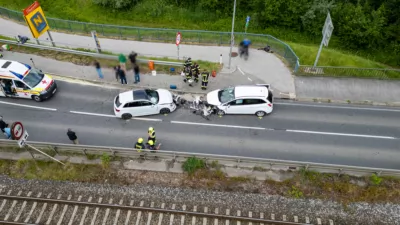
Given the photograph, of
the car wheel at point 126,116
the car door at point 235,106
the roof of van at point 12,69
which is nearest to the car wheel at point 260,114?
the car door at point 235,106

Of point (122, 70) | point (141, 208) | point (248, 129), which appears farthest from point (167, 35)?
point (141, 208)

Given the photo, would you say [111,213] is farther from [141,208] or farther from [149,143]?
[149,143]

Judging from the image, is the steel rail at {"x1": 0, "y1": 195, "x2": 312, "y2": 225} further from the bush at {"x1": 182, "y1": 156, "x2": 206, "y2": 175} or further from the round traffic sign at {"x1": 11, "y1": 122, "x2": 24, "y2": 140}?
the round traffic sign at {"x1": 11, "y1": 122, "x2": 24, "y2": 140}

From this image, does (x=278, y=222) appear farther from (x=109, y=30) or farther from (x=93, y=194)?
(x=109, y=30)

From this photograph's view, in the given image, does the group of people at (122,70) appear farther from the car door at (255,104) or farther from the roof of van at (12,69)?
the car door at (255,104)

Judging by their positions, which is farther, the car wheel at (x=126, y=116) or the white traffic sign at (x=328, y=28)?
the white traffic sign at (x=328, y=28)

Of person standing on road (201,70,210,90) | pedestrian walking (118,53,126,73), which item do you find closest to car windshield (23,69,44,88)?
pedestrian walking (118,53,126,73)
